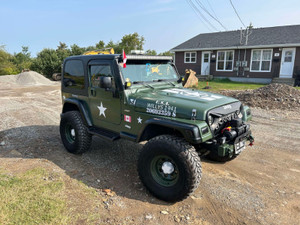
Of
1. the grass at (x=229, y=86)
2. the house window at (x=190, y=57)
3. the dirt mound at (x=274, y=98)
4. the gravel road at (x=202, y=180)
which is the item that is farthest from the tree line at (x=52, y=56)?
the gravel road at (x=202, y=180)

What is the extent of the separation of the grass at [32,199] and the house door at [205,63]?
19.1m

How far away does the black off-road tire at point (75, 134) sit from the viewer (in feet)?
15.5

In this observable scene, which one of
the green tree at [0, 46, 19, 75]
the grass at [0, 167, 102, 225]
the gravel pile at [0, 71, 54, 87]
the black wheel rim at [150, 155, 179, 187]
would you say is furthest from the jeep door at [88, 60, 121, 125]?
the green tree at [0, 46, 19, 75]

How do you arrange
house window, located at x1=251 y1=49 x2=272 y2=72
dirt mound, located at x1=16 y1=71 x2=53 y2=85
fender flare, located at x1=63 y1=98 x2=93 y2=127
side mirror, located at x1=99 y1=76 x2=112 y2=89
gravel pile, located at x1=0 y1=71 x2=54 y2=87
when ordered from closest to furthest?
1. side mirror, located at x1=99 y1=76 x2=112 y2=89
2. fender flare, located at x1=63 y1=98 x2=93 y2=127
3. house window, located at x1=251 y1=49 x2=272 y2=72
4. gravel pile, located at x1=0 y1=71 x2=54 y2=87
5. dirt mound, located at x1=16 y1=71 x2=53 y2=85

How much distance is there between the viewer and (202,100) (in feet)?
11.7

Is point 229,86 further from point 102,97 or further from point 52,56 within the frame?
point 52,56

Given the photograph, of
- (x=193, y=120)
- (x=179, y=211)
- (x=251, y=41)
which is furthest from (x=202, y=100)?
(x=251, y=41)

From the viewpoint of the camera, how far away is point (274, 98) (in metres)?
9.80

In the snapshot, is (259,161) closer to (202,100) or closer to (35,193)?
(202,100)

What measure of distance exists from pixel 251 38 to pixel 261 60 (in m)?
2.48

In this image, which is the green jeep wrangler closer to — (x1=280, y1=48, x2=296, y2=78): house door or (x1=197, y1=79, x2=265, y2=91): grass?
(x1=197, y1=79, x2=265, y2=91): grass

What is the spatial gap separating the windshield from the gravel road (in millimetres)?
1704

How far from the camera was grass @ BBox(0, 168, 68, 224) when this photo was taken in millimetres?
2910

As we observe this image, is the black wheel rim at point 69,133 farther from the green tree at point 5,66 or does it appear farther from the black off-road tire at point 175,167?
the green tree at point 5,66
